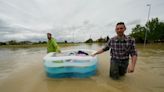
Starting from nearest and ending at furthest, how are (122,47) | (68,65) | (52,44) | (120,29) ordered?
(120,29) < (122,47) < (68,65) < (52,44)

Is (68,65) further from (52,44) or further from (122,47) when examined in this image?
(52,44)

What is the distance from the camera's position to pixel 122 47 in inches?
138

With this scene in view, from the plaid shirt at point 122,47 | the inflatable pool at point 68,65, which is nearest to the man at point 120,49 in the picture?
the plaid shirt at point 122,47

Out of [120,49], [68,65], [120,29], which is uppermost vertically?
[120,29]

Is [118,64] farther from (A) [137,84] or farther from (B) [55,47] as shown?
(B) [55,47]

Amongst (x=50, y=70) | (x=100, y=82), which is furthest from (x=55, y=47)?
(x=100, y=82)

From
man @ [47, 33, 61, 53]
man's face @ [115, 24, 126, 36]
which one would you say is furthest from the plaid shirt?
man @ [47, 33, 61, 53]

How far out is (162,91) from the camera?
3115mm

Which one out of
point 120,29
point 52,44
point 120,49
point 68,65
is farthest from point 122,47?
point 52,44

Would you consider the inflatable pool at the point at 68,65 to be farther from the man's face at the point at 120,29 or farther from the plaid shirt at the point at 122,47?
the man's face at the point at 120,29

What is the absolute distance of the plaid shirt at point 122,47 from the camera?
3.40m

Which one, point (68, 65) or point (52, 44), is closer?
point (68, 65)

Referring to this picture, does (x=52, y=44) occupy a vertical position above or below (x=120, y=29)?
below

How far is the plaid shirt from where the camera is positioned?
3398 millimetres
